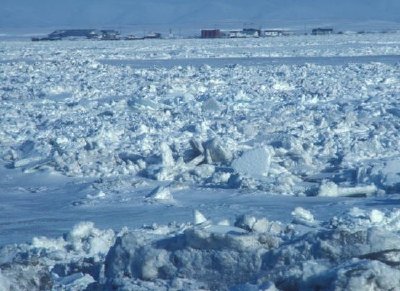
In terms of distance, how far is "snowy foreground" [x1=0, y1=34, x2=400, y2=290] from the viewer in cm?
397

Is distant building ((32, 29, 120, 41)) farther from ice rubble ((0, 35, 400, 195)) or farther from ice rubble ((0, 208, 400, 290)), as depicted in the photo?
ice rubble ((0, 208, 400, 290))

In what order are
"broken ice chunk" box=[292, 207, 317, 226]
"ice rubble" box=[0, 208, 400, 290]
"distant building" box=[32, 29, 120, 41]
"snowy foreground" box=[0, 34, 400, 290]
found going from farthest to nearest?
"distant building" box=[32, 29, 120, 41] → "broken ice chunk" box=[292, 207, 317, 226] → "snowy foreground" box=[0, 34, 400, 290] → "ice rubble" box=[0, 208, 400, 290]

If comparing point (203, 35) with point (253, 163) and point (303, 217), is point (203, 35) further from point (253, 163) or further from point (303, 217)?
point (303, 217)

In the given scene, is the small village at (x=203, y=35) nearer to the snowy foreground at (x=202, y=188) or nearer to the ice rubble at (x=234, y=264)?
the snowy foreground at (x=202, y=188)

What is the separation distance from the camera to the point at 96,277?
4371 millimetres

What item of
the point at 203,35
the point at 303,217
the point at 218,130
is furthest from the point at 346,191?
the point at 203,35

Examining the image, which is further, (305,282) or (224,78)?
(224,78)

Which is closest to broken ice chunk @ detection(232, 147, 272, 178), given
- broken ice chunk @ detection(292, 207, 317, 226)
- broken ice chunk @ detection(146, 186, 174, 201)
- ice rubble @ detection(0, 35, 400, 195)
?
ice rubble @ detection(0, 35, 400, 195)

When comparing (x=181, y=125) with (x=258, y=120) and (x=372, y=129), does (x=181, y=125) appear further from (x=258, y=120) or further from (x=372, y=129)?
(x=372, y=129)

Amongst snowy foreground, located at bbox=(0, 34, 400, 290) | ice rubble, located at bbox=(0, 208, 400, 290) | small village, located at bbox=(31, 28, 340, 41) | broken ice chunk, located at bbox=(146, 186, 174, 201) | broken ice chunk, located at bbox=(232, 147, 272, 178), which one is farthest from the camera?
small village, located at bbox=(31, 28, 340, 41)

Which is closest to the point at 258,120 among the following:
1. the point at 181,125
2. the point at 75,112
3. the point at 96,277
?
the point at 181,125

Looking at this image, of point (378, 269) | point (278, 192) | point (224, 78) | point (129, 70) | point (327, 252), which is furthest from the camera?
point (129, 70)

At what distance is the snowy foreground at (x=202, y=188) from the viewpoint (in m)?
3.97

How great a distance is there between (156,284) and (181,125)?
22.7 feet
